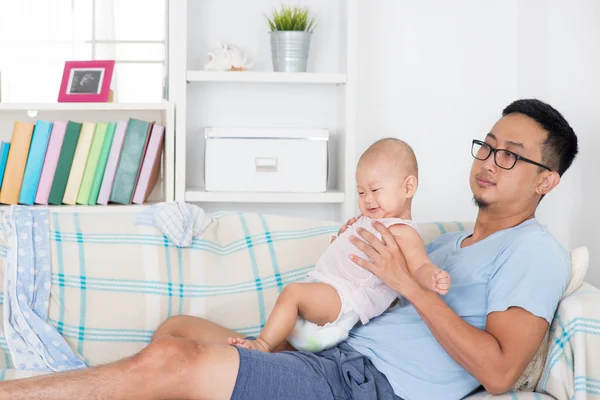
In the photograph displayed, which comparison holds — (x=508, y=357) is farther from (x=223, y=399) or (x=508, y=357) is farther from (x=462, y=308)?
(x=223, y=399)

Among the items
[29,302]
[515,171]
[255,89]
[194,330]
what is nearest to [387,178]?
[515,171]

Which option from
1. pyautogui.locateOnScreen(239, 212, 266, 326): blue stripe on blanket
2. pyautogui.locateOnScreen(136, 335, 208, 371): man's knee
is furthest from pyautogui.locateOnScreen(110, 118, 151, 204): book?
pyautogui.locateOnScreen(136, 335, 208, 371): man's knee

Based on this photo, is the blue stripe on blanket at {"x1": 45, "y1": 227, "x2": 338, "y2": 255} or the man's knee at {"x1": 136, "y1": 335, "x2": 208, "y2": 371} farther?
the blue stripe on blanket at {"x1": 45, "y1": 227, "x2": 338, "y2": 255}

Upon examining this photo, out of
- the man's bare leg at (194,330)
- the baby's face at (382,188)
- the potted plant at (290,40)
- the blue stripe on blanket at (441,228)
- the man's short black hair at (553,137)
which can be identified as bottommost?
the man's bare leg at (194,330)

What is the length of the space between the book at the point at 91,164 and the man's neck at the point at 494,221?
60.1 inches

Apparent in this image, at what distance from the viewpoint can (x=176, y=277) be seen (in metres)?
2.23

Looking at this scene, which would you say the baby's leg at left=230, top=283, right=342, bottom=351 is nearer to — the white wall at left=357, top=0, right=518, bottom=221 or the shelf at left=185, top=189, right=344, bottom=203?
Answer: the shelf at left=185, top=189, right=344, bottom=203

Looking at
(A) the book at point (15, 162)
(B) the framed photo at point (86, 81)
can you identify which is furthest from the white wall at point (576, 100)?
(A) the book at point (15, 162)

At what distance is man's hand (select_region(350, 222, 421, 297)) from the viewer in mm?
1812

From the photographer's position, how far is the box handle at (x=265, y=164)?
2.95 meters

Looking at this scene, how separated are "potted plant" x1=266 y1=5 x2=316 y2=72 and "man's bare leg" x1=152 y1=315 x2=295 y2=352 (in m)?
1.24

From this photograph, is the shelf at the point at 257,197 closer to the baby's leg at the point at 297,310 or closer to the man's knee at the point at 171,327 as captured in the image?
the man's knee at the point at 171,327

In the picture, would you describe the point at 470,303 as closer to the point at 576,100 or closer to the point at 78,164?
the point at 576,100

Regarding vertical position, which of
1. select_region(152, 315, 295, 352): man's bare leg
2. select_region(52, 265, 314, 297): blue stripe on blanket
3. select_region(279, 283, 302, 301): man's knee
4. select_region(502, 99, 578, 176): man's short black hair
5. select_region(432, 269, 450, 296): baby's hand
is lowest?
select_region(152, 315, 295, 352): man's bare leg
